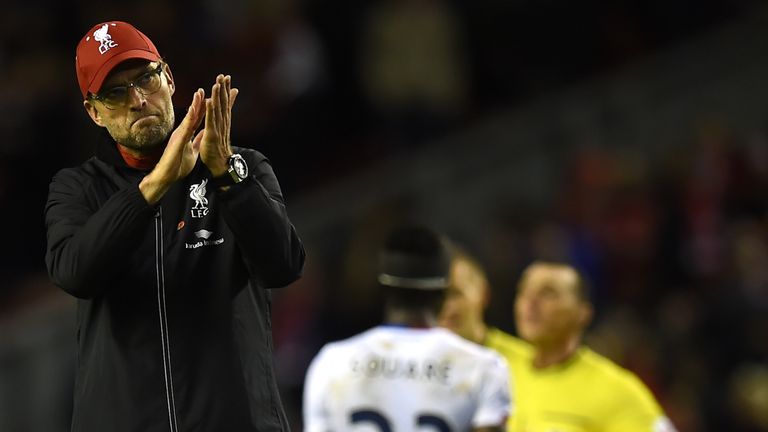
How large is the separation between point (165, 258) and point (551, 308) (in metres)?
3.17

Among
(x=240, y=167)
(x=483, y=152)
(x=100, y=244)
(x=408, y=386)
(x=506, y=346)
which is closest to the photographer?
(x=100, y=244)

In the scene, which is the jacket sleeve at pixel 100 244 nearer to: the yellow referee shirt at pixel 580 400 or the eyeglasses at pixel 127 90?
the eyeglasses at pixel 127 90

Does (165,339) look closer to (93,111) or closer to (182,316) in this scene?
(182,316)

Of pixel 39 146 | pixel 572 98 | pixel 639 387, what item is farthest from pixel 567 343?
pixel 572 98

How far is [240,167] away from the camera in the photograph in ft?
13.5

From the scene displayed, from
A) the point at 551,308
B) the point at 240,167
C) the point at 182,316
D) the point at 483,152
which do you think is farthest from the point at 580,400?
the point at 483,152

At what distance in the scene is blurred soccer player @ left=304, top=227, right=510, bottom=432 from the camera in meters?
4.76

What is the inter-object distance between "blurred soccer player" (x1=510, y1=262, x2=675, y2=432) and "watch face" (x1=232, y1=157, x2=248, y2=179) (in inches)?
122

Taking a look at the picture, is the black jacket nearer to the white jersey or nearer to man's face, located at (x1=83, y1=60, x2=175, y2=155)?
man's face, located at (x1=83, y1=60, x2=175, y2=155)

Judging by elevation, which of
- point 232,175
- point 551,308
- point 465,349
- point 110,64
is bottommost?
point 551,308

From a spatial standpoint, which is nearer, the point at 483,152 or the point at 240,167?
the point at 240,167

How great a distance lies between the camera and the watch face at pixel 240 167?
4.11 m

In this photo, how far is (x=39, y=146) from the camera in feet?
40.2

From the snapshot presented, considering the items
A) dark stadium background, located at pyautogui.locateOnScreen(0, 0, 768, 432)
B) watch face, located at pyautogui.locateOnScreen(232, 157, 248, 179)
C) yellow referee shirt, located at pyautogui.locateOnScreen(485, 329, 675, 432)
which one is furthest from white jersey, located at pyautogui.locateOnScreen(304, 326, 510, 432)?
dark stadium background, located at pyautogui.locateOnScreen(0, 0, 768, 432)
